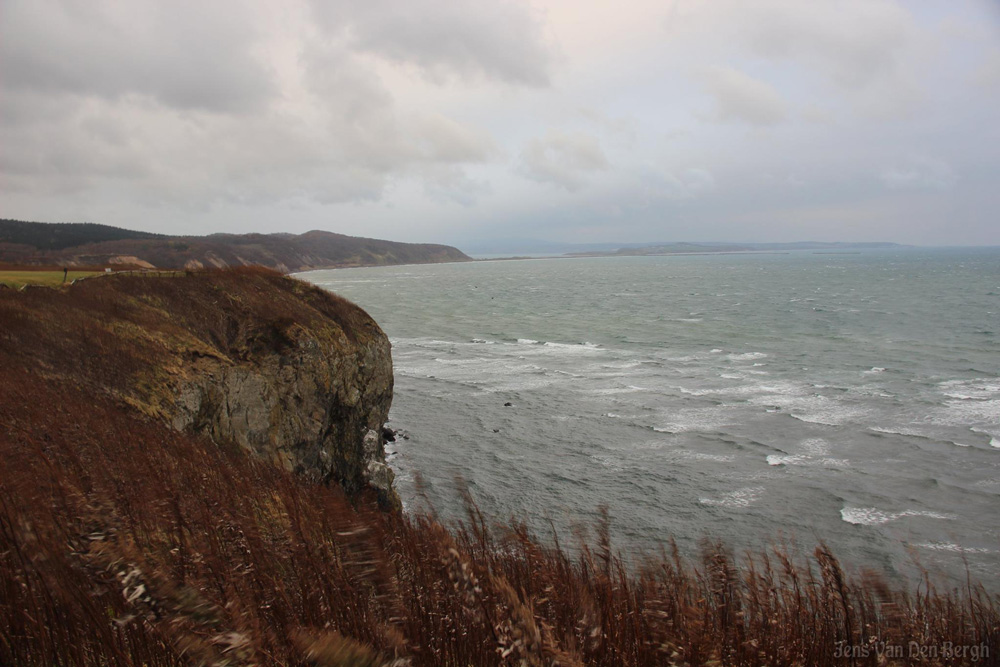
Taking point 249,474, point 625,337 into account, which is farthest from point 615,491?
point 625,337

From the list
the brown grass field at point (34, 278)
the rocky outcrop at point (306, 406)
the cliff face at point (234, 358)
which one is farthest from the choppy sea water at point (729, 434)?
the brown grass field at point (34, 278)

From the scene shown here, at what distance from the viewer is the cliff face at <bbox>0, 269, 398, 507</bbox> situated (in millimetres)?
13062

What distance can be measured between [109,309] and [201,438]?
304 inches

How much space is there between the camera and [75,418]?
7.99 m

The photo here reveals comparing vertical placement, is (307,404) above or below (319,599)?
below

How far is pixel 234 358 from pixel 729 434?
61.2ft

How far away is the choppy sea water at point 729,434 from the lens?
16.3m

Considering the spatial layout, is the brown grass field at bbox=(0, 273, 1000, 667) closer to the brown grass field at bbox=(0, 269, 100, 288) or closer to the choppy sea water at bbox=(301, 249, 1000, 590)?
the choppy sea water at bbox=(301, 249, 1000, 590)

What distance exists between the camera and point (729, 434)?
2352 centimetres

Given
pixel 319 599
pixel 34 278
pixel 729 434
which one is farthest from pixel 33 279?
pixel 729 434

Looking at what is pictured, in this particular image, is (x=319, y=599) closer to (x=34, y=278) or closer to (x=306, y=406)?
(x=306, y=406)

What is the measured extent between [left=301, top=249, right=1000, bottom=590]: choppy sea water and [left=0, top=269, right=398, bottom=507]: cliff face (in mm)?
3135

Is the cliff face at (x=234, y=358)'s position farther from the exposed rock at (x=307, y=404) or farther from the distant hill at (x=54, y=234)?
the distant hill at (x=54, y=234)

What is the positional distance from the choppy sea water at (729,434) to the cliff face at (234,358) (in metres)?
3.13
